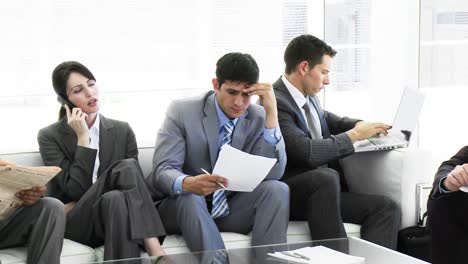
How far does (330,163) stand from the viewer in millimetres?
4453

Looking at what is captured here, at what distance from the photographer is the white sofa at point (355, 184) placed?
3.61 m

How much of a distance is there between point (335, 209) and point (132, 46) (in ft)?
→ 5.56

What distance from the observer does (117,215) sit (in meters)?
3.63

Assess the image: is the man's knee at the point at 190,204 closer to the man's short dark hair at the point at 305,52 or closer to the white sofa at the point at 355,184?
the white sofa at the point at 355,184

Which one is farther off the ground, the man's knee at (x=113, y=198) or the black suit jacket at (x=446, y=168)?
the black suit jacket at (x=446, y=168)

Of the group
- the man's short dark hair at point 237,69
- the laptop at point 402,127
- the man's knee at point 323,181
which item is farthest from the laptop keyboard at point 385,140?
the man's short dark hair at point 237,69

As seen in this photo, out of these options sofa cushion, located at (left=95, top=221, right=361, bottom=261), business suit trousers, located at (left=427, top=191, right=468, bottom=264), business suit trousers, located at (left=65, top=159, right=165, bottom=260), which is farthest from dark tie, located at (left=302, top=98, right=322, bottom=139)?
business suit trousers, located at (left=65, top=159, right=165, bottom=260)

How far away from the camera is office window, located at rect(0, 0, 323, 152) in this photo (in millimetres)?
4691

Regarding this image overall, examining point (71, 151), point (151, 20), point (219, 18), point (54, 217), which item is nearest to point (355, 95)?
point (219, 18)

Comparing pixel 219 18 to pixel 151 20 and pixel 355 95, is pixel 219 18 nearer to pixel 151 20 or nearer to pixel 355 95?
pixel 151 20

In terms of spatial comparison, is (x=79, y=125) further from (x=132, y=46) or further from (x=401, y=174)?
(x=401, y=174)

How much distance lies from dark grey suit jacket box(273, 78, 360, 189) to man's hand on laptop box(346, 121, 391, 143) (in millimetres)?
46

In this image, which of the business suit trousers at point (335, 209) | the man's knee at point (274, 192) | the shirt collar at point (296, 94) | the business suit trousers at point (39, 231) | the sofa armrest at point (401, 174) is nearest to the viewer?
the business suit trousers at point (39, 231)

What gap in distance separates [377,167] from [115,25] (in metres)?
1.75
